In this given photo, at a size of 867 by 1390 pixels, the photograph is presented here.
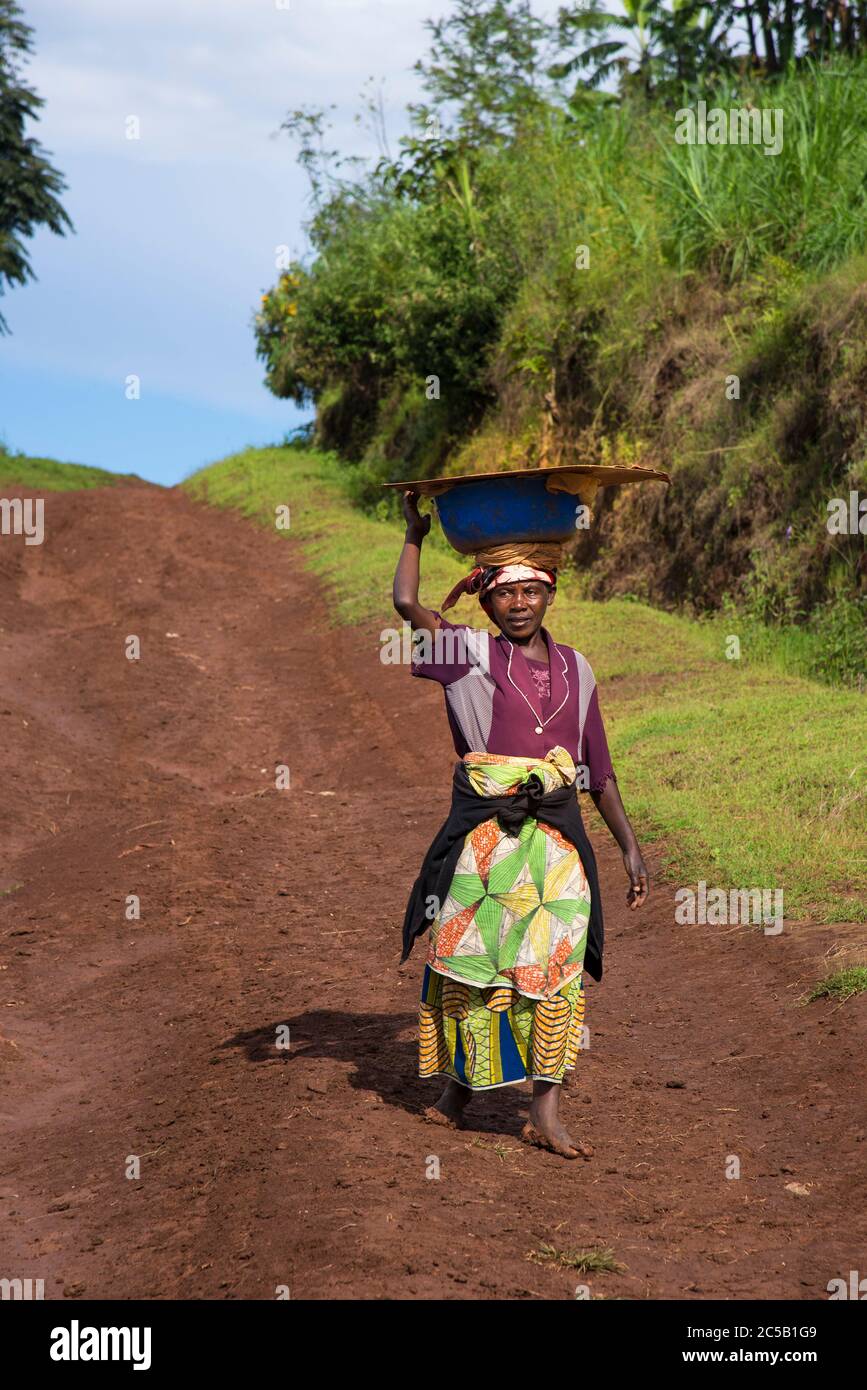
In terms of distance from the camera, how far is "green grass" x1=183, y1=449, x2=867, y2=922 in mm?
7242

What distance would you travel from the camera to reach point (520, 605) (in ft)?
14.6

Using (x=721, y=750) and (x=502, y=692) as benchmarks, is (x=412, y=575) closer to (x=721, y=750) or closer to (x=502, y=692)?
(x=502, y=692)

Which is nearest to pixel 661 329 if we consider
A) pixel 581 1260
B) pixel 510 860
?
pixel 510 860

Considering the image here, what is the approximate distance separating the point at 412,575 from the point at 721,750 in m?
5.04

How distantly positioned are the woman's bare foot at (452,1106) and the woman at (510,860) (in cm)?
12

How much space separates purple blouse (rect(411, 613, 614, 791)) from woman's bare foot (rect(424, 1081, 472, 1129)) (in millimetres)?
1095

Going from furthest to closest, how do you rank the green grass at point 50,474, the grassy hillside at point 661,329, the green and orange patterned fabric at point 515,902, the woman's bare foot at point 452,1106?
the green grass at point 50,474 → the grassy hillside at point 661,329 → the woman's bare foot at point 452,1106 → the green and orange patterned fabric at point 515,902

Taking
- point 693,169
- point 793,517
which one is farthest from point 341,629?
point 693,169

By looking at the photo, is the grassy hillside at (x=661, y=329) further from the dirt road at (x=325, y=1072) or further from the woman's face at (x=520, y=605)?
the woman's face at (x=520, y=605)

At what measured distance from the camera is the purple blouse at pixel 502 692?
175 inches

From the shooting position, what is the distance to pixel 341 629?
15.1 metres

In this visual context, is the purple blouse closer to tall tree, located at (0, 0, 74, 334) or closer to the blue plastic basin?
the blue plastic basin

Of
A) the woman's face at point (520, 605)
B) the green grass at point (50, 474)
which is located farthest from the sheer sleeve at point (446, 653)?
the green grass at point (50, 474)

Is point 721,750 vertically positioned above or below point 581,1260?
above
